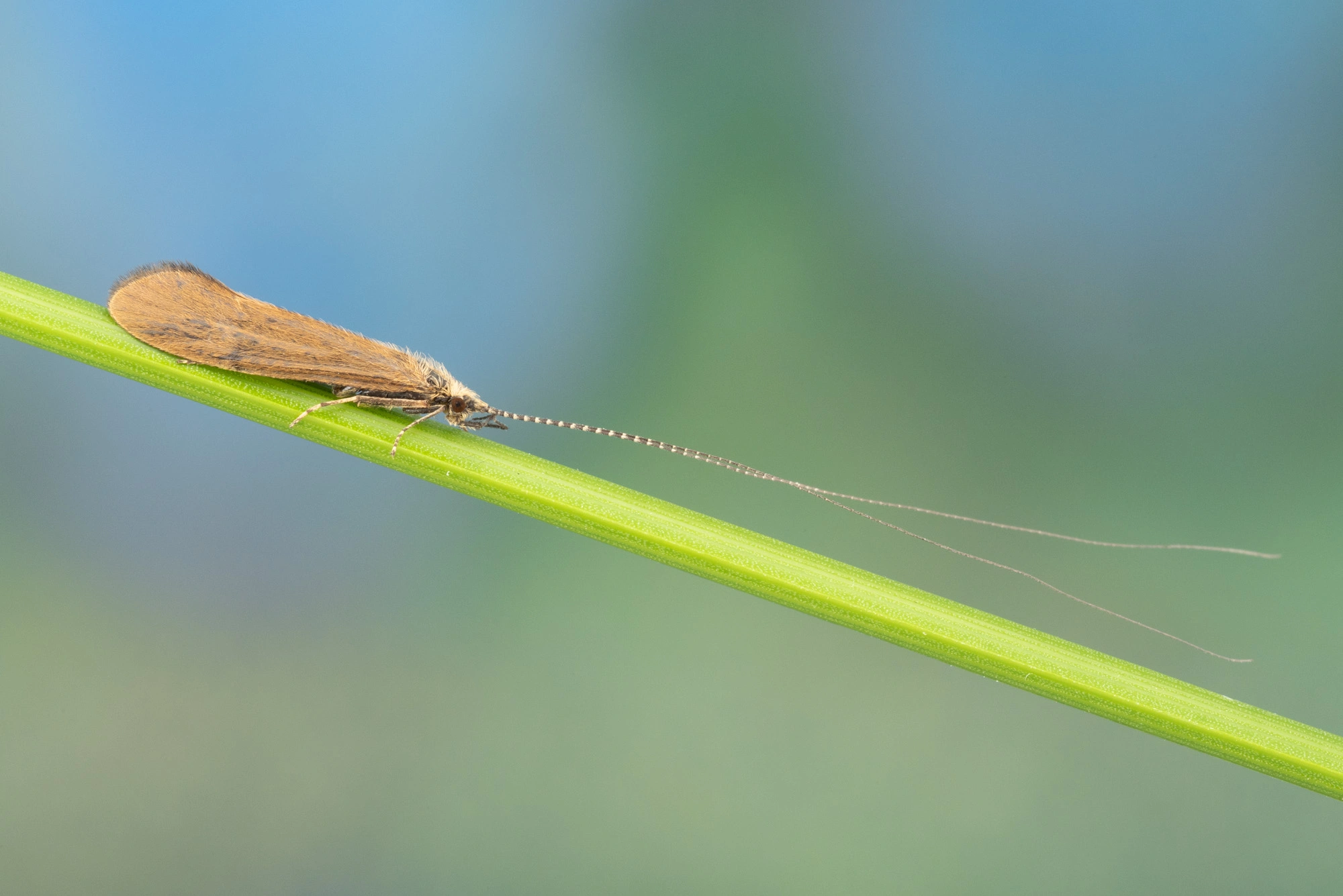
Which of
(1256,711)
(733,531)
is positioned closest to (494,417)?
(733,531)

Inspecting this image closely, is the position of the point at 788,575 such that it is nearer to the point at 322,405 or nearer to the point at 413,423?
the point at 413,423

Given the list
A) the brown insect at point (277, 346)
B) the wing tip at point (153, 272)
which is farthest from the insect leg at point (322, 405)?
the wing tip at point (153, 272)

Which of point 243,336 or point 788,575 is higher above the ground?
point 243,336

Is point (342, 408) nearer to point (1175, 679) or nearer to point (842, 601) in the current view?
point (842, 601)

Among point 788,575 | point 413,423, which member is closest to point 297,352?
point 413,423

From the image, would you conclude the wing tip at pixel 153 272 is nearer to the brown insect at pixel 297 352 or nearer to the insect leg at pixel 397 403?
the brown insect at pixel 297 352

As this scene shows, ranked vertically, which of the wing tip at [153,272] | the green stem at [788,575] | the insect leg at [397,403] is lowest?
the green stem at [788,575]
